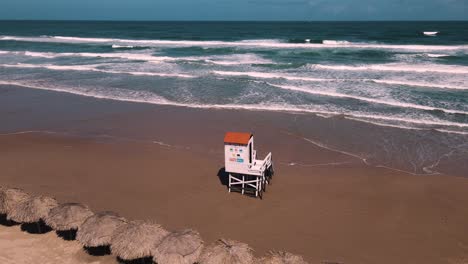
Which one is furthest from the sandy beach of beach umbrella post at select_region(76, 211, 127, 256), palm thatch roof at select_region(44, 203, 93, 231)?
palm thatch roof at select_region(44, 203, 93, 231)

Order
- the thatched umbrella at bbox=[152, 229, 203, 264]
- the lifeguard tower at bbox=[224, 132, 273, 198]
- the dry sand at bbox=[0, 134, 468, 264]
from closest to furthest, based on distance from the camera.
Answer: the thatched umbrella at bbox=[152, 229, 203, 264], the dry sand at bbox=[0, 134, 468, 264], the lifeguard tower at bbox=[224, 132, 273, 198]

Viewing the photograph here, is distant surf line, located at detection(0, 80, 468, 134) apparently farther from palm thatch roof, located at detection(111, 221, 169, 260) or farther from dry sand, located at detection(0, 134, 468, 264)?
palm thatch roof, located at detection(111, 221, 169, 260)

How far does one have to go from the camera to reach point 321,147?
1555cm

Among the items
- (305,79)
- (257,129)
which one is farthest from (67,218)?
(305,79)

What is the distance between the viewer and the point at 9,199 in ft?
32.6

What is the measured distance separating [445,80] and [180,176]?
23.0 meters

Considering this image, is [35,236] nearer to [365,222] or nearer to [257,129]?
[365,222]

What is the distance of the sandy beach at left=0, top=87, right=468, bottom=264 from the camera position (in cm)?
959

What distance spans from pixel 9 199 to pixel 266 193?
718 cm

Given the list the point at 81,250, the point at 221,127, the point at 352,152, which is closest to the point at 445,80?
the point at 352,152

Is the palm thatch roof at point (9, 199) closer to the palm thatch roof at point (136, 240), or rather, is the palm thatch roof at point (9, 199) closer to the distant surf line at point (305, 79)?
the palm thatch roof at point (136, 240)

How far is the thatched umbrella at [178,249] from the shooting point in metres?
7.89

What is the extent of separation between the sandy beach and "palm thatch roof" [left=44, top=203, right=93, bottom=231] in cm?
Result: 59

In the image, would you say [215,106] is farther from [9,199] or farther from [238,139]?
[9,199]
